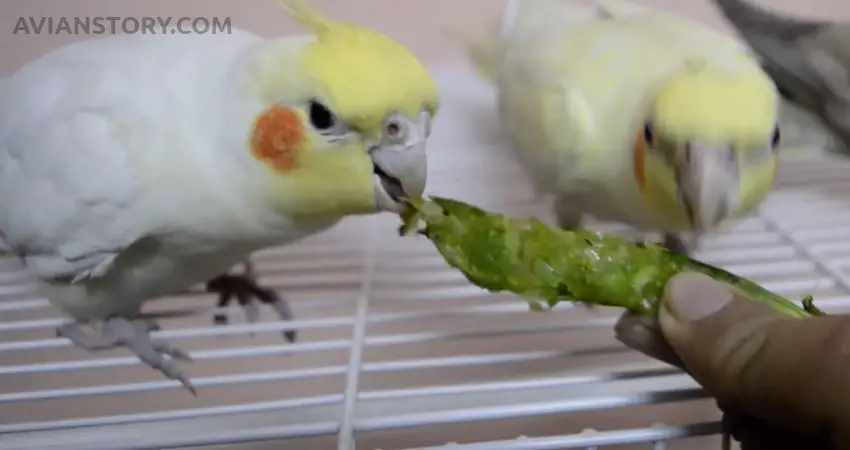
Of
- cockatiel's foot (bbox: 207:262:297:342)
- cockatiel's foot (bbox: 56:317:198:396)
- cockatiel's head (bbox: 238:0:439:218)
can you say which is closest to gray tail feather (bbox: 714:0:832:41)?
cockatiel's head (bbox: 238:0:439:218)

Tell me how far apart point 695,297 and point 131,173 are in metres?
0.49

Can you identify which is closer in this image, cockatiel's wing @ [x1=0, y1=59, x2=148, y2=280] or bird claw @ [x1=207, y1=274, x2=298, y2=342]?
cockatiel's wing @ [x1=0, y1=59, x2=148, y2=280]

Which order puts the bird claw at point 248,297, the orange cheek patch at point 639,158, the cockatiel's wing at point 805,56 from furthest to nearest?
the cockatiel's wing at point 805,56 → the bird claw at point 248,297 → the orange cheek patch at point 639,158

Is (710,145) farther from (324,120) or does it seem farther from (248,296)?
(248,296)

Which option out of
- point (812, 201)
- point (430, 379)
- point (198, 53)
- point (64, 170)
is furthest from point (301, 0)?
point (812, 201)

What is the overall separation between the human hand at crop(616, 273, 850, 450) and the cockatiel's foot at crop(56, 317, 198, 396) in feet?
1.59

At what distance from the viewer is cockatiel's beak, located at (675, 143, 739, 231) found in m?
0.69

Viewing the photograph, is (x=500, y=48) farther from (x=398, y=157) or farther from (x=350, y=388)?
(x=350, y=388)

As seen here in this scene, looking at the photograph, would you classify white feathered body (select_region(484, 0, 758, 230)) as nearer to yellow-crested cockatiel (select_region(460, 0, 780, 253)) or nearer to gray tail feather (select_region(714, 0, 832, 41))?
yellow-crested cockatiel (select_region(460, 0, 780, 253))

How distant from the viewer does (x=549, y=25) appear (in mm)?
1020

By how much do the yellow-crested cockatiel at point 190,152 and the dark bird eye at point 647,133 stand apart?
23 cm

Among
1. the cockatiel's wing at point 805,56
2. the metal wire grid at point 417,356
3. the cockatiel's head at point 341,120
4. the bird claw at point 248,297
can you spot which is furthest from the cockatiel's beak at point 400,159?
the cockatiel's wing at point 805,56

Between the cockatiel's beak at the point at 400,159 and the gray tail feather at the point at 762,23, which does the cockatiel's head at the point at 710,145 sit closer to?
the cockatiel's beak at the point at 400,159

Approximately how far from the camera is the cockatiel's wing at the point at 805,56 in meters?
1.03
